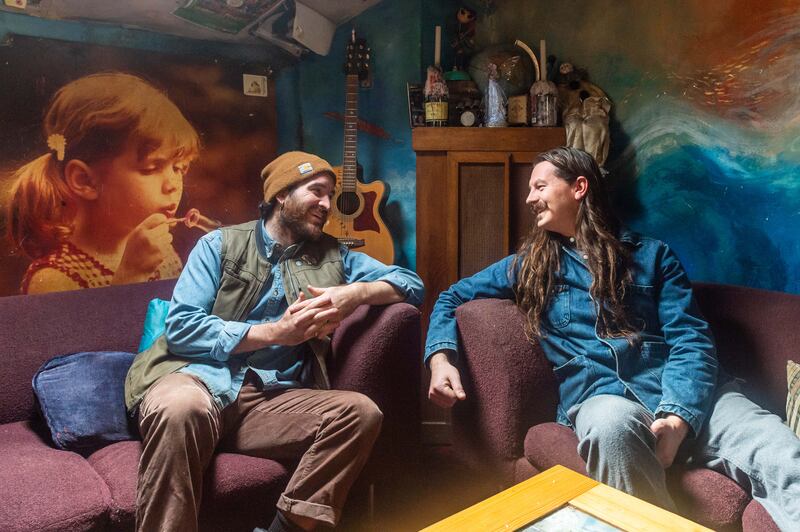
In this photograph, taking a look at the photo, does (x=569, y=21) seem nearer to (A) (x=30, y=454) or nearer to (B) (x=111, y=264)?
(B) (x=111, y=264)

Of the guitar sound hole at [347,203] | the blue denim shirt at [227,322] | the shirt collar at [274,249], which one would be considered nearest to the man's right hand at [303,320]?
the blue denim shirt at [227,322]

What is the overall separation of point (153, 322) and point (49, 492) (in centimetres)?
68

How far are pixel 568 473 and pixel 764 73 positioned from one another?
5.23ft

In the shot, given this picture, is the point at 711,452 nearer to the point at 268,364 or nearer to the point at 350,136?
the point at 268,364

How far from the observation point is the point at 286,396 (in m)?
1.85

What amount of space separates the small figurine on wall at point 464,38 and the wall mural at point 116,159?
2.94 ft

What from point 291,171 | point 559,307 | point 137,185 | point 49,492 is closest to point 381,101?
point 291,171

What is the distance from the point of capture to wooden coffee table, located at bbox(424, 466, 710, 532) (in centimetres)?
111

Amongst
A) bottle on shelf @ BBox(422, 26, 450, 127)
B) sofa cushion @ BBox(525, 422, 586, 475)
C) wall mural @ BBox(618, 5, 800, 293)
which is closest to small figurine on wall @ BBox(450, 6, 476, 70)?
bottle on shelf @ BBox(422, 26, 450, 127)

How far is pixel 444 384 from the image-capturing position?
5.80 ft

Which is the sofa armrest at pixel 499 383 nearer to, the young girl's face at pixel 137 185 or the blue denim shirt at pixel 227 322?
the blue denim shirt at pixel 227 322

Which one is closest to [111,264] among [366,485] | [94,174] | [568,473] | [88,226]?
[88,226]

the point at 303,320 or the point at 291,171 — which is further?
the point at 291,171

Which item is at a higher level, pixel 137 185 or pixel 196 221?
pixel 137 185
